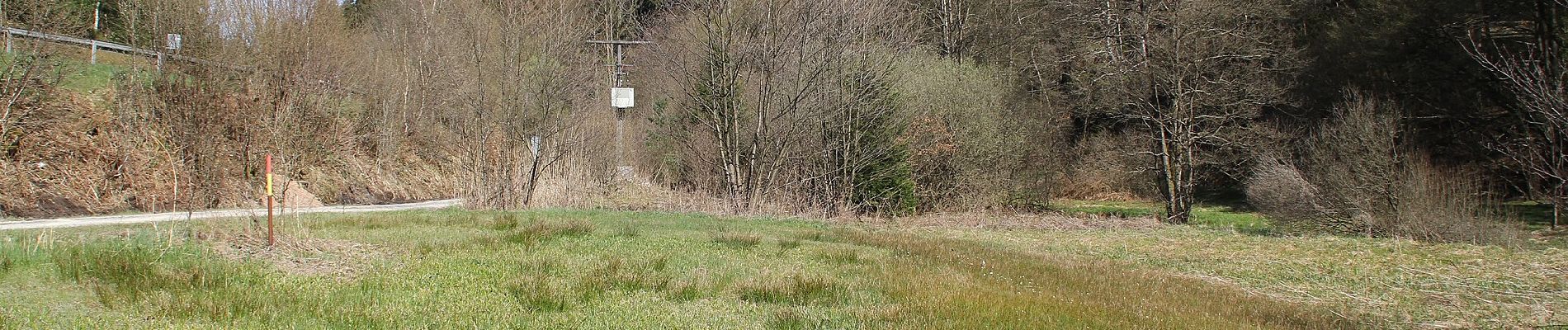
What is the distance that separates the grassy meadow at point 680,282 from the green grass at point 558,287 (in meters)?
0.03

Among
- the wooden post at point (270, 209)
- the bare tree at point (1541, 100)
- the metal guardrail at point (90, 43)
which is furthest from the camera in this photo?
the bare tree at point (1541, 100)

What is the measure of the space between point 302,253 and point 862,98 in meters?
14.6

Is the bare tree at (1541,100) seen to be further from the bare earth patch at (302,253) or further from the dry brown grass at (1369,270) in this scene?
the bare earth patch at (302,253)

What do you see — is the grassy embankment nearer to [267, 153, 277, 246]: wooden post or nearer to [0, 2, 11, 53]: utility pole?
[267, 153, 277, 246]: wooden post

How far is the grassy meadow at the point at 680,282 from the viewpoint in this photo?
18.6 feet

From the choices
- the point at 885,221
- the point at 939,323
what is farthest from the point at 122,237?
the point at 885,221

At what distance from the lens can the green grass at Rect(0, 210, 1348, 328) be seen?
5.55 metres

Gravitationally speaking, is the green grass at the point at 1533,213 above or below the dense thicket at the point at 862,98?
below

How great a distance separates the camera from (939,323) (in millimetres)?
5879

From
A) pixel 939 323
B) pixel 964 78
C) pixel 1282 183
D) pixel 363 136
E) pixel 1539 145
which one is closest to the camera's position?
pixel 939 323

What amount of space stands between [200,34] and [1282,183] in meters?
21.2

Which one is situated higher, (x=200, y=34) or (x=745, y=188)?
(x=200, y=34)

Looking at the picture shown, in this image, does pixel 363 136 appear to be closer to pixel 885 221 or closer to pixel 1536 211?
pixel 885 221

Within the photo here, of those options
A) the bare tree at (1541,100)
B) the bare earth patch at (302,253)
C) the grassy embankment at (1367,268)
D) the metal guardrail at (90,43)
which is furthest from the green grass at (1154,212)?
the metal guardrail at (90,43)
